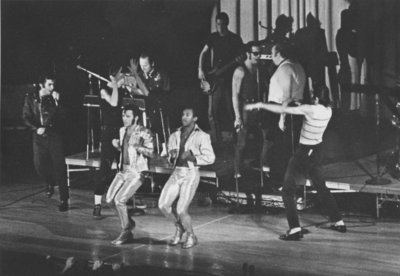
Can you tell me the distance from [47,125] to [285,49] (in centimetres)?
347

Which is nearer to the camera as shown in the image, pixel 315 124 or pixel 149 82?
pixel 315 124

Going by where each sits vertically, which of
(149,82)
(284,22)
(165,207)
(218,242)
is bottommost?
(218,242)

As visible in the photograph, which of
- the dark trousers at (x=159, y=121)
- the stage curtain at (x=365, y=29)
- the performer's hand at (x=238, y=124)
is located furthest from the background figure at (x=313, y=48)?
the dark trousers at (x=159, y=121)

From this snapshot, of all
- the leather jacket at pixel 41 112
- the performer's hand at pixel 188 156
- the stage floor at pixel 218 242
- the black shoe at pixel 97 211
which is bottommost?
the stage floor at pixel 218 242

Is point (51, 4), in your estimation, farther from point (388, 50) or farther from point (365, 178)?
point (365, 178)

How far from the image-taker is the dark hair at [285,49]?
32.7ft

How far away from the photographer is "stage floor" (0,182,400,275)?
23.6 ft

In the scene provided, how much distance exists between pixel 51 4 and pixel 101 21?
122cm

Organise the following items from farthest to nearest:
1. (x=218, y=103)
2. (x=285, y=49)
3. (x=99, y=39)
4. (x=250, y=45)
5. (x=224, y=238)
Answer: (x=99, y=39) → (x=250, y=45) → (x=218, y=103) → (x=285, y=49) → (x=224, y=238)

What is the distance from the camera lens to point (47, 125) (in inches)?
381

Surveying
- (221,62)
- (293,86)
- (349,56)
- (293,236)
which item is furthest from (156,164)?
(349,56)

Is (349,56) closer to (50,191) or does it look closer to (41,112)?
(41,112)

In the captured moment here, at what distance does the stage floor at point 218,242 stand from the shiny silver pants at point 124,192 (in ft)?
1.03

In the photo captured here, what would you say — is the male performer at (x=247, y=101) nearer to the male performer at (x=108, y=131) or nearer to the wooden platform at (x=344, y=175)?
the wooden platform at (x=344, y=175)
